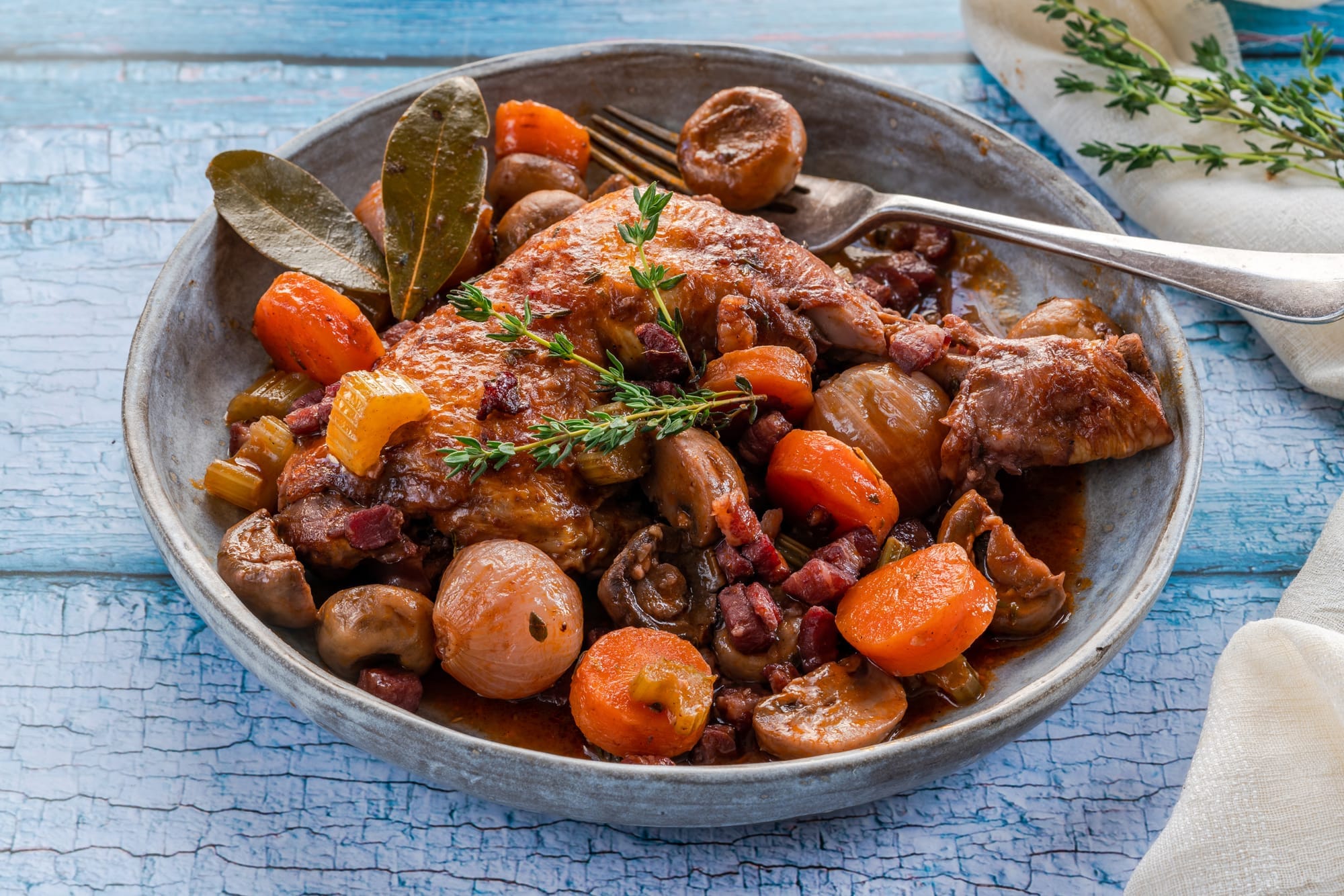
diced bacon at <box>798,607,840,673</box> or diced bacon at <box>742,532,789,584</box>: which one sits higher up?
diced bacon at <box>742,532,789,584</box>

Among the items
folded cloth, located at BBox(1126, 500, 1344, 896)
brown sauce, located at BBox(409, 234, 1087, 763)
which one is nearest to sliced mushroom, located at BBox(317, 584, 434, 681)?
brown sauce, located at BBox(409, 234, 1087, 763)

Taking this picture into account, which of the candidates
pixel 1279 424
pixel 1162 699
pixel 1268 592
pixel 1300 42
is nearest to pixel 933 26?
pixel 1300 42

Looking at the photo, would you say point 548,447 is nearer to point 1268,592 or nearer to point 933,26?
point 1268,592

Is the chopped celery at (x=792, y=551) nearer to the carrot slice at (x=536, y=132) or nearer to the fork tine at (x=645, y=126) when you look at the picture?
the carrot slice at (x=536, y=132)

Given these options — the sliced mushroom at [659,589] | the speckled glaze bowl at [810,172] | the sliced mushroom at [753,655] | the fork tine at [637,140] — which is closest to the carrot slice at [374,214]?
the speckled glaze bowl at [810,172]

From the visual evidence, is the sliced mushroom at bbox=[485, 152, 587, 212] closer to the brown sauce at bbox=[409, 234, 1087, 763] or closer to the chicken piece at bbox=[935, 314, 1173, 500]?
the brown sauce at bbox=[409, 234, 1087, 763]

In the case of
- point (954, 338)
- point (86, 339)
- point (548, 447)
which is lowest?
point (86, 339)
